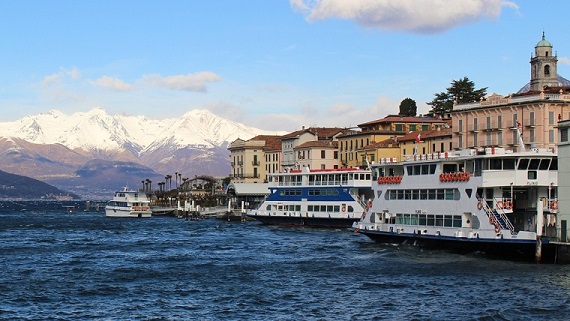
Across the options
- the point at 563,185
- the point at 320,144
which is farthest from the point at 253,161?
the point at 563,185

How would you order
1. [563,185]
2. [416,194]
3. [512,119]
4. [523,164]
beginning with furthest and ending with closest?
[512,119] → [416,194] → [523,164] → [563,185]

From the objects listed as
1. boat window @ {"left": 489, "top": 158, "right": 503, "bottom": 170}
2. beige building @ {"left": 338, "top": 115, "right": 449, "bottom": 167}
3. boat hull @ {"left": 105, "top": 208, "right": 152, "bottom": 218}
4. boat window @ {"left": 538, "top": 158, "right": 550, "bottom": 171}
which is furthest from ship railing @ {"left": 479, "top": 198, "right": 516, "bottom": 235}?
boat hull @ {"left": 105, "top": 208, "right": 152, "bottom": 218}

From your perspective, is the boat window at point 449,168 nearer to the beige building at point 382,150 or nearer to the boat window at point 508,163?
the boat window at point 508,163

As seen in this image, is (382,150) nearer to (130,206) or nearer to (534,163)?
(130,206)

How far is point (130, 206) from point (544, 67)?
73705 mm

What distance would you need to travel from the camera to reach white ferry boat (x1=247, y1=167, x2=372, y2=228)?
106688mm

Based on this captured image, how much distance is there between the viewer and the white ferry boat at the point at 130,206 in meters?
165

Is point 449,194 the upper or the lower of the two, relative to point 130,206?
upper

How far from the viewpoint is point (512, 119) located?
350 ft

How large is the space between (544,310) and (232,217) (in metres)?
104

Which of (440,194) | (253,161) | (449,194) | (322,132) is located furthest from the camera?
(253,161)

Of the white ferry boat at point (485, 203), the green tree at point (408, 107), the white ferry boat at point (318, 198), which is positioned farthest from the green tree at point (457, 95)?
the white ferry boat at point (485, 203)

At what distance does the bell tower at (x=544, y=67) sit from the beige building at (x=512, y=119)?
18.7 meters

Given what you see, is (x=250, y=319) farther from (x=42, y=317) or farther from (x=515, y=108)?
(x=515, y=108)
